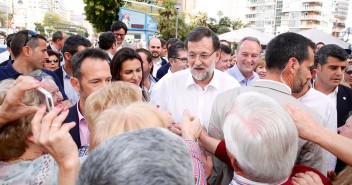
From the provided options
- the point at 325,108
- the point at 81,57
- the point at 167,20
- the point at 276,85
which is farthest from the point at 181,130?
the point at 167,20

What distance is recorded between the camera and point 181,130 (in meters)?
2.03

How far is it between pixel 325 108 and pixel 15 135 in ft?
8.81

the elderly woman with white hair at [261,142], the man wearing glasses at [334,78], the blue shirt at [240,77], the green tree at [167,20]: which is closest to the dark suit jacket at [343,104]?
the man wearing glasses at [334,78]

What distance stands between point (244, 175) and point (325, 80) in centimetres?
308

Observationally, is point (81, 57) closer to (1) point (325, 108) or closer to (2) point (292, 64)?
(2) point (292, 64)

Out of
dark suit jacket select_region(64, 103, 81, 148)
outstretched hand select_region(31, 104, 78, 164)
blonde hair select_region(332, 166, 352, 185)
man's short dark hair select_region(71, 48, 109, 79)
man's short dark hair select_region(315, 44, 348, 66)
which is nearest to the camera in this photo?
outstretched hand select_region(31, 104, 78, 164)

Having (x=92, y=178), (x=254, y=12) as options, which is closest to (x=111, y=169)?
(x=92, y=178)

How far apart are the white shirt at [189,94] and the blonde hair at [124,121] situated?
1.50 metres

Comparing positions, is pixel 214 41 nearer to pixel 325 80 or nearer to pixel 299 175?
pixel 325 80

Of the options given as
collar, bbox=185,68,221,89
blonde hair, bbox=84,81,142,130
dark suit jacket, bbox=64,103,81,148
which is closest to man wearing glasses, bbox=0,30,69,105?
dark suit jacket, bbox=64,103,81,148

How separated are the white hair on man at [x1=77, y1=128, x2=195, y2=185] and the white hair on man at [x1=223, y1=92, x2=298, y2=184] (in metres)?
0.50

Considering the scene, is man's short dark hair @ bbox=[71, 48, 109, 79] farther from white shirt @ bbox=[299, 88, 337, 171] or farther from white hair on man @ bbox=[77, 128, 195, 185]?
white hair on man @ bbox=[77, 128, 195, 185]

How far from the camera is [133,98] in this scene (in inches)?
81.0

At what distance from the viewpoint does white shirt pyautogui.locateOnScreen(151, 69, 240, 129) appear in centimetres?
316
